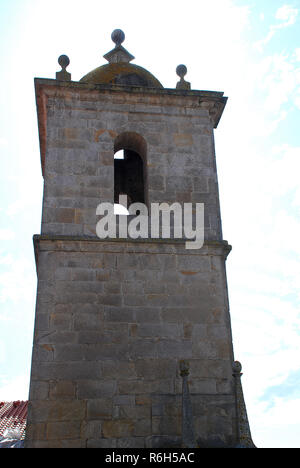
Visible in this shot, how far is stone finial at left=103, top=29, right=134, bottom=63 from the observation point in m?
13.1

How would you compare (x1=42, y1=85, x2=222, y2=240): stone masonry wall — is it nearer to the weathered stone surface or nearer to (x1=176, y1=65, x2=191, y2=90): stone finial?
the weathered stone surface

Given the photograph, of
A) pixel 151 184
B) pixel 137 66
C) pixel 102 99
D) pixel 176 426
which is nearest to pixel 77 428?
pixel 176 426

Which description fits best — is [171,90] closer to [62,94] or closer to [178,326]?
[62,94]

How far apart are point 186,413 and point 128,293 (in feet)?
7.07

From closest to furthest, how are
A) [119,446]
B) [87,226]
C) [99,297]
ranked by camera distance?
[119,446] → [99,297] → [87,226]

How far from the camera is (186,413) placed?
7.89 meters

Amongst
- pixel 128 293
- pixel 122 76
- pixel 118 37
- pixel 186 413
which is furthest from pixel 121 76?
pixel 186 413

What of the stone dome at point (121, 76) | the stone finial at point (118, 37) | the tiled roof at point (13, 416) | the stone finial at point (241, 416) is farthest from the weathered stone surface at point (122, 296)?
the tiled roof at point (13, 416)

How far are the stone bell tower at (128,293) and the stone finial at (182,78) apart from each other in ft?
0.23

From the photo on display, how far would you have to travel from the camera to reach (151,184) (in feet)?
34.2

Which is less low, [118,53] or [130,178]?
[118,53]

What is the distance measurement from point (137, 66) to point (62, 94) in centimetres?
227

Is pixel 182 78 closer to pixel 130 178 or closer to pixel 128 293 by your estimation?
pixel 130 178
